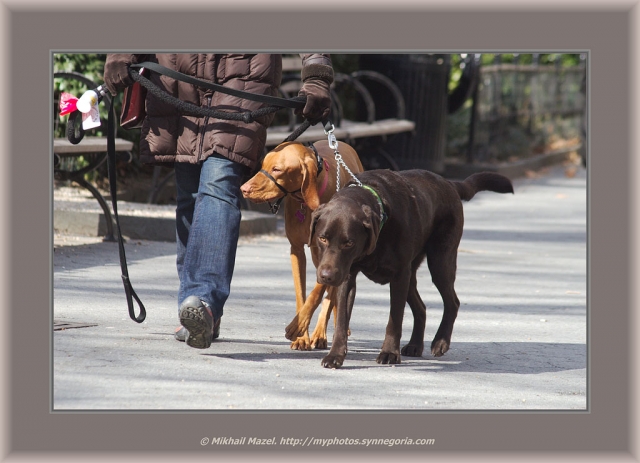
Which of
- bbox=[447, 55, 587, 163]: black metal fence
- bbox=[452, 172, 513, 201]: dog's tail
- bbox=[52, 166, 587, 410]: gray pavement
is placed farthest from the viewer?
bbox=[447, 55, 587, 163]: black metal fence

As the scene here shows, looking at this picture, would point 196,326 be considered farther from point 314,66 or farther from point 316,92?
point 314,66

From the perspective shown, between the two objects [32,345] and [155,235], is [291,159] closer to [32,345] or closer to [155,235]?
[32,345]

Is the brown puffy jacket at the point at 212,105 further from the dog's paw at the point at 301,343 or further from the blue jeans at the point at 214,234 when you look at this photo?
the dog's paw at the point at 301,343

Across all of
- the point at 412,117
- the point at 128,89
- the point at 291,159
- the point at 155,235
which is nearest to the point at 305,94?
the point at 291,159

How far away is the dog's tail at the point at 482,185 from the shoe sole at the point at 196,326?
5.19ft

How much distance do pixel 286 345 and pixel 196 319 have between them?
834 mm

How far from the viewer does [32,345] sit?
4027mm

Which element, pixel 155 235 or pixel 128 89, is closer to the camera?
pixel 128 89

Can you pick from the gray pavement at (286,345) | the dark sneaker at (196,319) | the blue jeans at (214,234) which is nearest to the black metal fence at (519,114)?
the gray pavement at (286,345)

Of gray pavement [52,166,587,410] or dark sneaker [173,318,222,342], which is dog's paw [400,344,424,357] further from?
dark sneaker [173,318,222,342]

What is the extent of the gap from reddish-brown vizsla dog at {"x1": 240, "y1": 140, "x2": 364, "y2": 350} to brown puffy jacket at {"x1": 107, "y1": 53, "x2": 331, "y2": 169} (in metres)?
0.12

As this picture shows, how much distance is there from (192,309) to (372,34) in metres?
1.44

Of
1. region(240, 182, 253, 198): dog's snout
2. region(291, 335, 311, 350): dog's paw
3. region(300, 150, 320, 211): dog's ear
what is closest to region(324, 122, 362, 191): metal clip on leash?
region(300, 150, 320, 211): dog's ear

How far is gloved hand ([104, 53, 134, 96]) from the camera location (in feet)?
16.0
